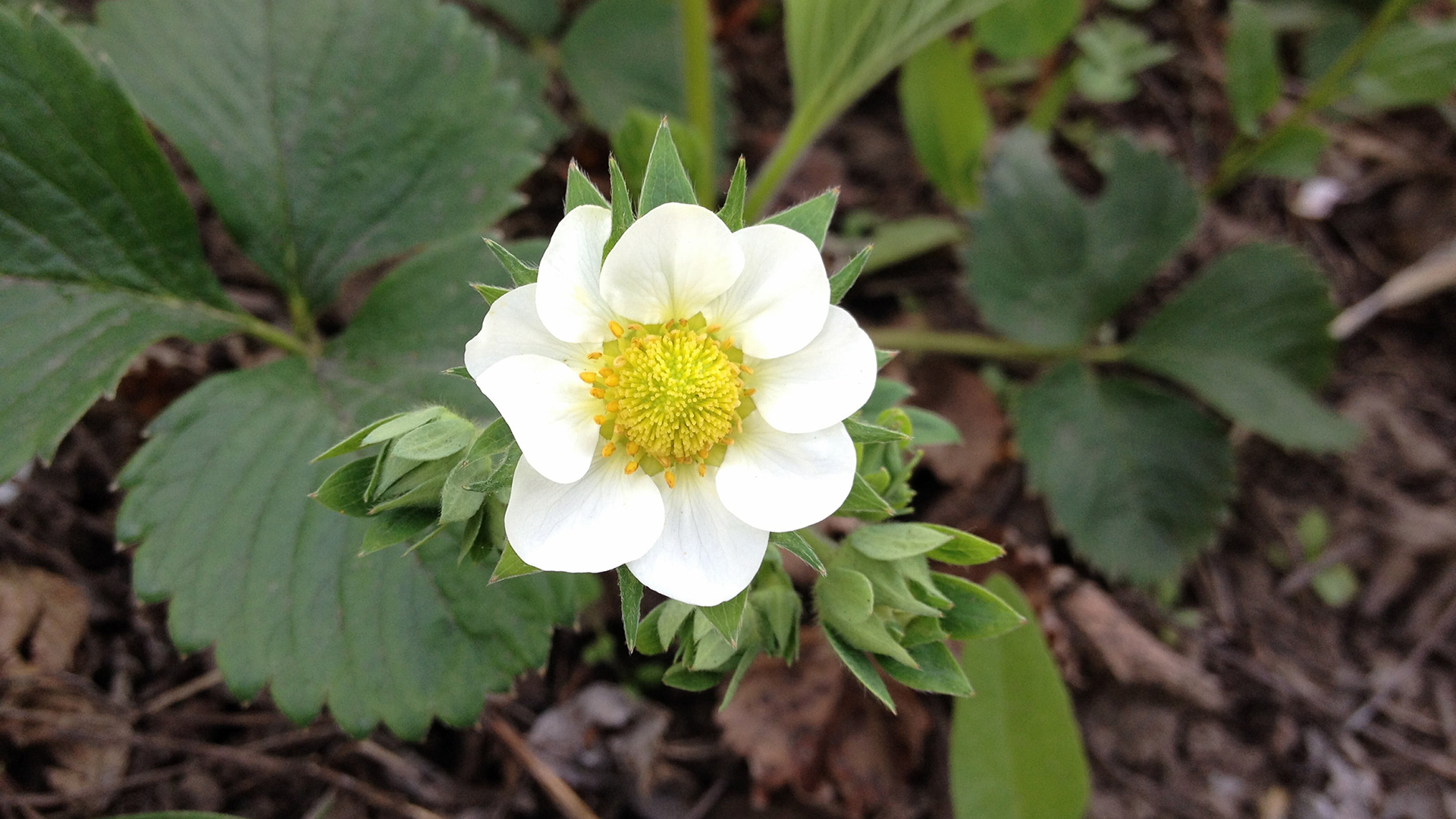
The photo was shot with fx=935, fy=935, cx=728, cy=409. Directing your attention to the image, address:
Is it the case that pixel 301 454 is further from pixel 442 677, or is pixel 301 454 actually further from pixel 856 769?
pixel 856 769

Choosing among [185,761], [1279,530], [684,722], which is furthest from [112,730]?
[1279,530]

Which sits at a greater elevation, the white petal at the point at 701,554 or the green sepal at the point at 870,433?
the green sepal at the point at 870,433

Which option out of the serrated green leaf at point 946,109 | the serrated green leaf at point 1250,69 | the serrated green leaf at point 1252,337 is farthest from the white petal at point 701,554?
the serrated green leaf at point 1250,69

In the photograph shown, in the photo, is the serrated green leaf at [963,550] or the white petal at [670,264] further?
the serrated green leaf at [963,550]

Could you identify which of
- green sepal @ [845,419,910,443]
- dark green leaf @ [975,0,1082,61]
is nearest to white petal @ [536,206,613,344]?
green sepal @ [845,419,910,443]

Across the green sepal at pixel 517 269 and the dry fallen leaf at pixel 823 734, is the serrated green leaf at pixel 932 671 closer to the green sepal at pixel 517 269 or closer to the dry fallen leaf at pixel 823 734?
the green sepal at pixel 517 269

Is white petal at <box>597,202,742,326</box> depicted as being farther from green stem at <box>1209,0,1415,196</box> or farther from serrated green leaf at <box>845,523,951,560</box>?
green stem at <box>1209,0,1415,196</box>

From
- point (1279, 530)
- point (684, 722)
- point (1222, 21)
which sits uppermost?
point (1222, 21)

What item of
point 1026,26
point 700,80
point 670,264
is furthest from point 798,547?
point 1026,26

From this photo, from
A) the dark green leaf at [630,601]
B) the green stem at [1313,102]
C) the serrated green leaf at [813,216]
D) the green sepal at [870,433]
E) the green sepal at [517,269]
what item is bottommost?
the green stem at [1313,102]
